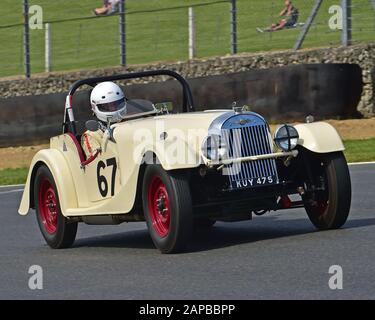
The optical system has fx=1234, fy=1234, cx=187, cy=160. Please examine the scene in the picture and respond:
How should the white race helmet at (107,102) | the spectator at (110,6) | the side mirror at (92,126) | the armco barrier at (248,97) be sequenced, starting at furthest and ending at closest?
the spectator at (110,6) < the armco barrier at (248,97) < the white race helmet at (107,102) < the side mirror at (92,126)

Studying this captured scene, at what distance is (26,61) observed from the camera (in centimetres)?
2420

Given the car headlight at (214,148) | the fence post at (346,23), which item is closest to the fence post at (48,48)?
the fence post at (346,23)

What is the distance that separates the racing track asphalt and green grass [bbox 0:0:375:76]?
13.0 meters

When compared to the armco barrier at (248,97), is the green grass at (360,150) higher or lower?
lower

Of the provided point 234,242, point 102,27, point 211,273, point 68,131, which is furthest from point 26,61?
point 211,273

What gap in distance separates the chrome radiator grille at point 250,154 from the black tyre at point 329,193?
458 mm

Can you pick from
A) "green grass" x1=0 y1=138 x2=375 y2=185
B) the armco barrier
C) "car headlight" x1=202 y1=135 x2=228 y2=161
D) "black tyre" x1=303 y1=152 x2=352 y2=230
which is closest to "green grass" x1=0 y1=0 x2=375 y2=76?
the armco barrier

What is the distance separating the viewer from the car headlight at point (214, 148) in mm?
9852

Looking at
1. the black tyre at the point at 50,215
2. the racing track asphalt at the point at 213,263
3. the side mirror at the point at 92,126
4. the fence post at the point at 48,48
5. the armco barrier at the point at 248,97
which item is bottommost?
the racing track asphalt at the point at 213,263

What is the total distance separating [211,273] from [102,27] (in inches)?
814

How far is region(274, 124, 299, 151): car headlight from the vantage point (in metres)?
10.3

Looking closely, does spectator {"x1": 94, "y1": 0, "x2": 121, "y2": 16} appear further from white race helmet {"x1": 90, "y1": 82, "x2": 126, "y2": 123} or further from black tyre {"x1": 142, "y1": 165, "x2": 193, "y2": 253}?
black tyre {"x1": 142, "y1": 165, "x2": 193, "y2": 253}

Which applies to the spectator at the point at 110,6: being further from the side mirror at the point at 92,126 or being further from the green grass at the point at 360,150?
the side mirror at the point at 92,126

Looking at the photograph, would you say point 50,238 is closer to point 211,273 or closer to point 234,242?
point 234,242
